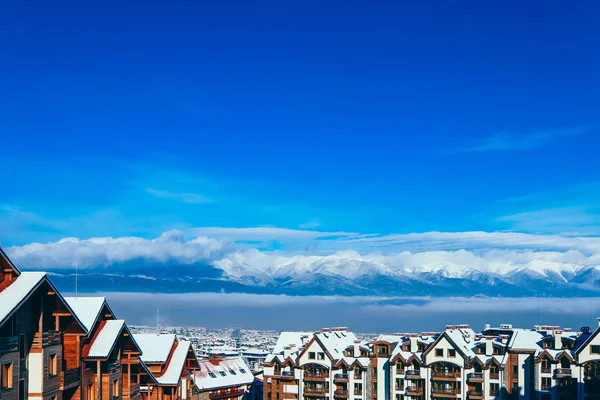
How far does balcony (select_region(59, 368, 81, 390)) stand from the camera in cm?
3762

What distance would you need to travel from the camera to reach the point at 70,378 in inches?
1529

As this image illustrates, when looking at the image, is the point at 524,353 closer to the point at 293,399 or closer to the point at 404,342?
the point at 404,342

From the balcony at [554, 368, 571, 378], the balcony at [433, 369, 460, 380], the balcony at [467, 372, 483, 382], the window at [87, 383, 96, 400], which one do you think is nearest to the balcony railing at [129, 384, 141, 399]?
the window at [87, 383, 96, 400]

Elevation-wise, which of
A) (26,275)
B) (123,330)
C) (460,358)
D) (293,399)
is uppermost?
(26,275)

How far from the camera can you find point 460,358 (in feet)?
271

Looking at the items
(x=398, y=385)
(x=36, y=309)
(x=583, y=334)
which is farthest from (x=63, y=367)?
(x=583, y=334)

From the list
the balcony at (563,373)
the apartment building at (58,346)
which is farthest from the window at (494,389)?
the apartment building at (58,346)

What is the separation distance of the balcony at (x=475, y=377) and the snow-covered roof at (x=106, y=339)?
50296 mm

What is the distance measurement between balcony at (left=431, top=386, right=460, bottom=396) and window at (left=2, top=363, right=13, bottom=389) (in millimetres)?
60633

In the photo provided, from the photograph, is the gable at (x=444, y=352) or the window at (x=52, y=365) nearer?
the window at (x=52, y=365)

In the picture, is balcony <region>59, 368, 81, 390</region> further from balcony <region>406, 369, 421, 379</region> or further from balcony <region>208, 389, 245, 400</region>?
balcony <region>406, 369, 421, 379</region>

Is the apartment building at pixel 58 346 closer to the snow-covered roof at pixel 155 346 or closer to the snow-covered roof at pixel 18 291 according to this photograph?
the snow-covered roof at pixel 18 291

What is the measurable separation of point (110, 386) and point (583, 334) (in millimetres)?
57705

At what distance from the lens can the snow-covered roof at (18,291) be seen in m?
31.2
